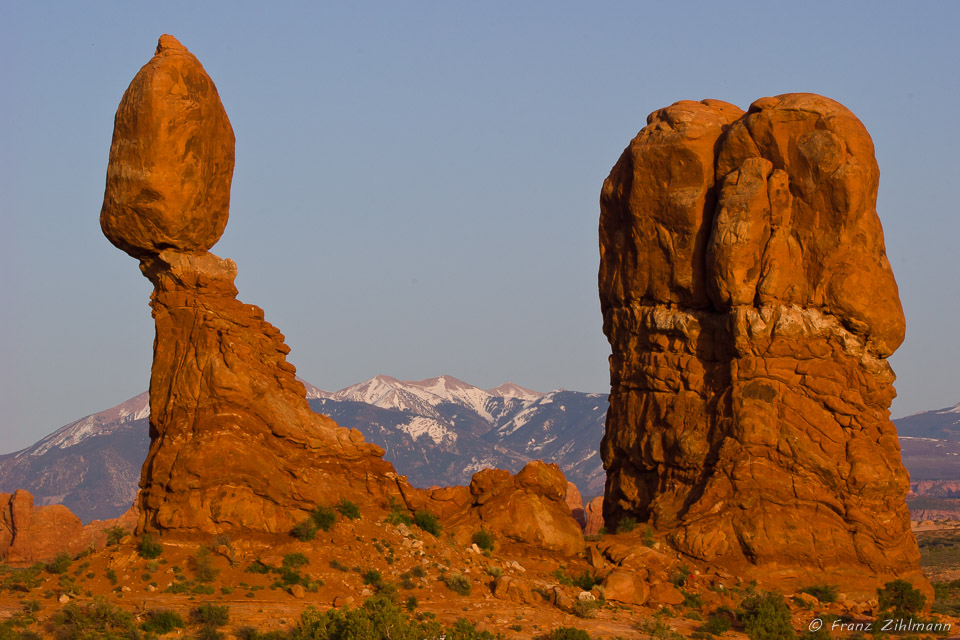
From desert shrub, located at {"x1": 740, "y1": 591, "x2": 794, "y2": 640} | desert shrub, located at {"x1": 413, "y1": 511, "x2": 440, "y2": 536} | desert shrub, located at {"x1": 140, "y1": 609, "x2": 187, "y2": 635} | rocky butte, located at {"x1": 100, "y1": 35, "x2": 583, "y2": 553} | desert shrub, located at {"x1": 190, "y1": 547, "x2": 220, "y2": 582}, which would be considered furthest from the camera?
desert shrub, located at {"x1": 413, "y1": 511, "x2": 440, "y2": 536}

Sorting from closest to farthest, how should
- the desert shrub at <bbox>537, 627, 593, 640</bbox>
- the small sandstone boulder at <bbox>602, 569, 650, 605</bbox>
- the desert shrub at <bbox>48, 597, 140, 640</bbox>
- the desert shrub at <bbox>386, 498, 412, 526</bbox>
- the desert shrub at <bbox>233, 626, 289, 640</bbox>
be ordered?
the desert shrub at <bbox>48, 597, 140, 640</bbox> < the desert shrub at <bbox>233, 626, 289, 640</bbox> < the desert shrub at <bbox>537, 627, 593, 640</bbox> < the small sandstone boulder at <bbox>602, 569, 650, 605</bbox> < the desert shrub at <bbox>386, 498, 412, 526</bbox>

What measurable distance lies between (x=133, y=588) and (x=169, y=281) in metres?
8.92

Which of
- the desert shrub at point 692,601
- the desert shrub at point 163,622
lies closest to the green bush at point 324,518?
the desert shrub at point 163,622

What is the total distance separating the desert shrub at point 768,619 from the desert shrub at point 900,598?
10.2 ft

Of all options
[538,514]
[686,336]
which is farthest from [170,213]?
[686,336]

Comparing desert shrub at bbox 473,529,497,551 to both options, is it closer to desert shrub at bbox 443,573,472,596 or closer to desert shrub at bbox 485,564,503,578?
desert shrub at bbox 485,564,503,578

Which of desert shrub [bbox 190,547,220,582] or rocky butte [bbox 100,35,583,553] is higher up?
rocky butte [bbox 100,35,583,553]

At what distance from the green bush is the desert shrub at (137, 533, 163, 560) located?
423 cm

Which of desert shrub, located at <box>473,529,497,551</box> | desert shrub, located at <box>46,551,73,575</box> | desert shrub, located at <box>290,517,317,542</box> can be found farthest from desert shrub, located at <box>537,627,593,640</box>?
→ desert shrub, located at <box>46,551,73,575</box>

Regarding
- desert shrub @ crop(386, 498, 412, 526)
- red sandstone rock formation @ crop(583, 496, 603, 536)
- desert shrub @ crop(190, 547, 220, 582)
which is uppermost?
desert shrub @ crop(386, 498, 412, 526)

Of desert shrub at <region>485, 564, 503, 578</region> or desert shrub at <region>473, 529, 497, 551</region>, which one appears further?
desert shrub at <region>473, 529, 497, 551</region>

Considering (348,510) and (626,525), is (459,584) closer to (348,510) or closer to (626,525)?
(348,510)

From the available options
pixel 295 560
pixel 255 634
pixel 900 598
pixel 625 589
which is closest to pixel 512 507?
pixel 625 589

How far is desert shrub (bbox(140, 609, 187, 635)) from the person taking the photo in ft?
89.5
